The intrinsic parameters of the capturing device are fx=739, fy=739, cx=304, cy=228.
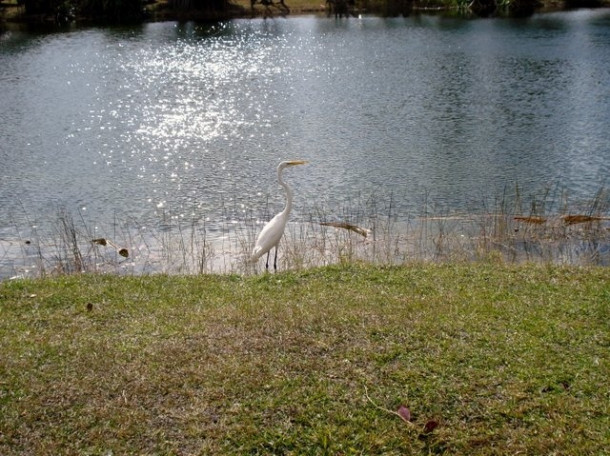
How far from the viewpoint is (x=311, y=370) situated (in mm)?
5773

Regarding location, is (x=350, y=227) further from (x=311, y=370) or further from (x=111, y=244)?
(x=311, y=370)

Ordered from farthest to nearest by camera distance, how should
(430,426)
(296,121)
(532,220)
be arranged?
(296,121), (532,220), (430,426)

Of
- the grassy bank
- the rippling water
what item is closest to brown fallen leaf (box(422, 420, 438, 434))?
the grassy bank

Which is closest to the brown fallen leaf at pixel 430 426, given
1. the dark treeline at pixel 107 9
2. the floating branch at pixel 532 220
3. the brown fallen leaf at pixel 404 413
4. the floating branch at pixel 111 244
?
the brown fallen leaf at pixel 404 413

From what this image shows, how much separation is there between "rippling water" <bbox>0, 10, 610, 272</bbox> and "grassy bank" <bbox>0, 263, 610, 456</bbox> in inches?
236

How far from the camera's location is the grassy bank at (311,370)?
505 cm

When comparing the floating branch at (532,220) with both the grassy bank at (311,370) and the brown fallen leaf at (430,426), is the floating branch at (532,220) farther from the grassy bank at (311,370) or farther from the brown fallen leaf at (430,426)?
the brown fallen leaf at (430,426)

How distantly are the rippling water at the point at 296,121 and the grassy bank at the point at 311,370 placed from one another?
599 centimetres

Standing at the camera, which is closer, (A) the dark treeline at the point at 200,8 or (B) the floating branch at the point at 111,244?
(B) the floating branch at the point at 111,244

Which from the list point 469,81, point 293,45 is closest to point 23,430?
point 469,81

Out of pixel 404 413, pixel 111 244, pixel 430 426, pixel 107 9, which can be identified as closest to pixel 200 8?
pixel 107 9

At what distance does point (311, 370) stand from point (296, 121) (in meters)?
15.3

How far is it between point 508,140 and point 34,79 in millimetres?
17618

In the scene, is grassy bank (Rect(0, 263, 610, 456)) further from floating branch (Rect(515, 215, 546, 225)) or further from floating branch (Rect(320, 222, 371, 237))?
floating branch (Rect(515, 215, 546, 225))
